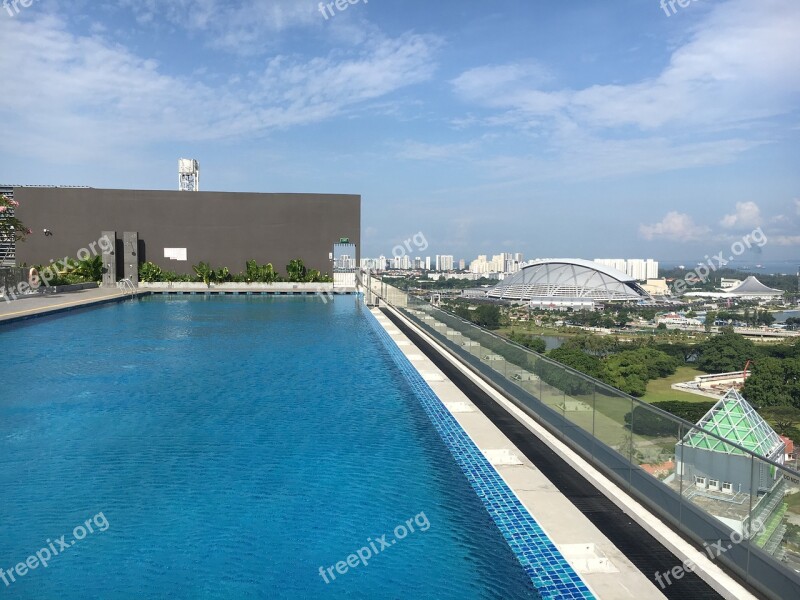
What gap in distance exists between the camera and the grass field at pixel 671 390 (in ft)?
73.0

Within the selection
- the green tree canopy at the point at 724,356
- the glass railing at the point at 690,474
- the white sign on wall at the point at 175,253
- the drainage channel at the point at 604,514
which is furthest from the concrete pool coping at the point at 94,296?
the green tree canopy at the point at 724,356

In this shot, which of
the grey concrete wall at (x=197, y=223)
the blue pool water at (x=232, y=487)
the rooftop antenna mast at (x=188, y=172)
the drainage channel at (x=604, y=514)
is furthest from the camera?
the rooftop antenna mast at (x=188, y=172)

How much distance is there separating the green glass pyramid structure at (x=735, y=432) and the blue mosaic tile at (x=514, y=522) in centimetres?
113

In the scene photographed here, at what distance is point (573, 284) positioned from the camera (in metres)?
79.9

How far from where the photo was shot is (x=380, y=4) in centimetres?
1802

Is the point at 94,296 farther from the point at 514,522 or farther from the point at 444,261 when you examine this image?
the point at 444,261

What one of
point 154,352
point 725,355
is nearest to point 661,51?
point 154,352

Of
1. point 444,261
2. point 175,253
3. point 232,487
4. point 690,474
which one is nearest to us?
point 690,474

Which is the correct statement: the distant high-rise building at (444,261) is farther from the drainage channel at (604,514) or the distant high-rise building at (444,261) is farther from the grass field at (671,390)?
the drainage channel at (604,514)

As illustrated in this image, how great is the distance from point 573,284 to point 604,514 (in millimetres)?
79114

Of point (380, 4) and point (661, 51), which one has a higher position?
point (380, 4)

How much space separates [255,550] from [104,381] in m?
6.00

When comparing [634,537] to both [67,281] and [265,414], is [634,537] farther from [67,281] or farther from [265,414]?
[67,281]

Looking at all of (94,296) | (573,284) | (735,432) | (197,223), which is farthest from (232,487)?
(573,284)
